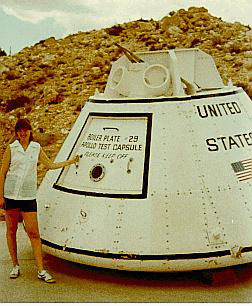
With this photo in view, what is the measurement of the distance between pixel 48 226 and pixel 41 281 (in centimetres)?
29

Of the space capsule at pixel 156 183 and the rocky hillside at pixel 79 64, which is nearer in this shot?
the space capsule at pixel 156 183

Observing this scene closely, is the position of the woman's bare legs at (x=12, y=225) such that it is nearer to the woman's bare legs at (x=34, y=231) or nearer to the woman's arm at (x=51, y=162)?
the woman's bare legs at (x=34, y=231)

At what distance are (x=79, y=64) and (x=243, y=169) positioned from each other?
4686 mm

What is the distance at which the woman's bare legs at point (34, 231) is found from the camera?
9.41ft

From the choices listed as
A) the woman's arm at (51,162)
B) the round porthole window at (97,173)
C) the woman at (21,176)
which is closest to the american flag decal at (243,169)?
Result: the round porthole window at (97,173)

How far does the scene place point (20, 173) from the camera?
279 cm

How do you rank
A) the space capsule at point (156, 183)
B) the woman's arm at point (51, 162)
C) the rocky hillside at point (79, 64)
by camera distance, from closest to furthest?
the space capsule at point (156, 183) → the woman's arm at point (51, 162) → the rocky hillside at point (79, 64)

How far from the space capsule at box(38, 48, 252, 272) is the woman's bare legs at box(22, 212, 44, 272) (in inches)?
3.3

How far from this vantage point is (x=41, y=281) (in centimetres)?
295

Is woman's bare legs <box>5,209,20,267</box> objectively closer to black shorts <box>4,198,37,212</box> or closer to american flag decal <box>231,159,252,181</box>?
black shorts <box>4,198,37,212</box>

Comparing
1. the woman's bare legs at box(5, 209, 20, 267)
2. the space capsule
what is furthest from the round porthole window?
the woman's bare legs at box(5, 209, 20, 267)

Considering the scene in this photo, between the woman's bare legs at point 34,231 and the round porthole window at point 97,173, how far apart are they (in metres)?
0.35

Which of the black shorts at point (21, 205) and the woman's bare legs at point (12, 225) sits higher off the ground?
the black shorts at point (21, 205)

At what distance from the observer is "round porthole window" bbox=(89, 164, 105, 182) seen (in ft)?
9.47
